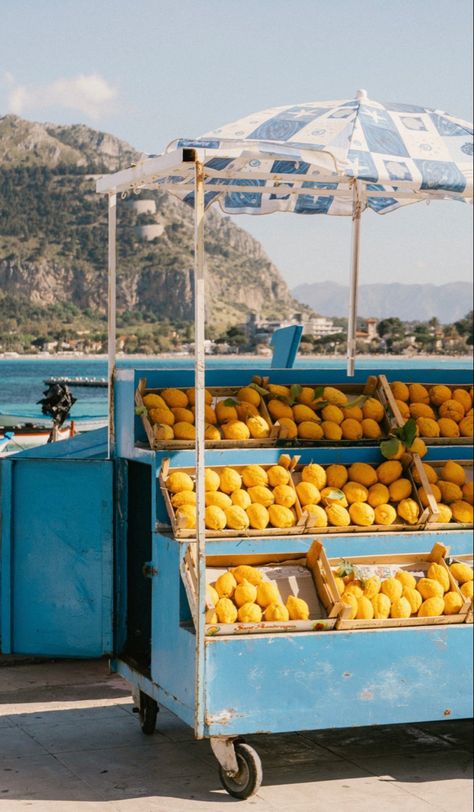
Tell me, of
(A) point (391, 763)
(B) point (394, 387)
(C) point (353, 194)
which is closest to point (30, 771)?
(A) point (391, 763)

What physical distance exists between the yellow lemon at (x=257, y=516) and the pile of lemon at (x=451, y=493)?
2.37 feet

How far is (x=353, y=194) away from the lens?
641cm

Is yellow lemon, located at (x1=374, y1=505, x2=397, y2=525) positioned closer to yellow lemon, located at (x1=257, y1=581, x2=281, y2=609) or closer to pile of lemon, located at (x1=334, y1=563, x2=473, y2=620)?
pile of lemon, located at (x1=334, y1=563, x2=473, y2=620)

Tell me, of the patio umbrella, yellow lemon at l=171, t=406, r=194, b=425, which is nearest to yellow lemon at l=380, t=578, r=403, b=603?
yellow lemon at l=171, t=406, r=194, b=425

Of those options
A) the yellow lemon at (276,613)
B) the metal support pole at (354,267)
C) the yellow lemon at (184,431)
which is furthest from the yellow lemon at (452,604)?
the metal support pole at (354,267)

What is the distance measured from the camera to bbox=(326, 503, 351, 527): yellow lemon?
4992 mm

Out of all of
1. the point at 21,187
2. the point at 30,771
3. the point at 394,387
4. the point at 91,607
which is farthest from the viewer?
the point at 21,187

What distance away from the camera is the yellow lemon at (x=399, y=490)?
16.7 feet

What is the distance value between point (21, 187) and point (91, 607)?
307 feet

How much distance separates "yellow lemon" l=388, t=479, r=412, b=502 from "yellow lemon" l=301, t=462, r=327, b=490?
30 centimetres

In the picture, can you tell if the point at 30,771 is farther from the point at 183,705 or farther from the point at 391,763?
the point at 391,763

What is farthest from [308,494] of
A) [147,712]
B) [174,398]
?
[147,712]

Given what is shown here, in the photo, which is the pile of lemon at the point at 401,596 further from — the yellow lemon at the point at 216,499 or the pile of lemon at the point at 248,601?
the yellow lemon at the point at 216,499

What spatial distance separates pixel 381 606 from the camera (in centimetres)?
474
